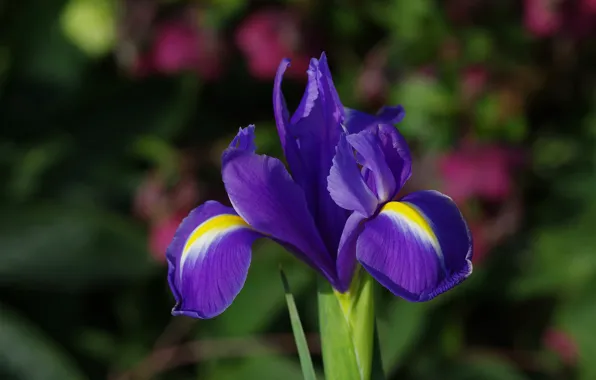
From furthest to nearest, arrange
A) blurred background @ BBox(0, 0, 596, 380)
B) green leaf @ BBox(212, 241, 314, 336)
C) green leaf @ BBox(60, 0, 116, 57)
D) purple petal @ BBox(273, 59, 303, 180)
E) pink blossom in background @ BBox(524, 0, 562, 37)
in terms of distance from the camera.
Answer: green leaf @ BBox(60, 0, 116, 57) < green leaf @ BBox(212, 241, 314, 336) < blurred background @ BBox(0, 0, 596, 380) < pink blossom in background @ BBox(524, 0, 562, 37) < purple petal @ BBox(273, 59, 303, 180)

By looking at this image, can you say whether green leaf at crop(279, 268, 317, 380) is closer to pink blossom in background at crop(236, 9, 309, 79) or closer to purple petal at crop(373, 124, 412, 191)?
purple petal at crop(373, 124, 412, 191)

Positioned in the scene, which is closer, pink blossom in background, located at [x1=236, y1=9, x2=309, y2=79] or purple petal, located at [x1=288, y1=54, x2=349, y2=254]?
purple petal, located at [x1=288, y1=54, x2=349, y2=254]

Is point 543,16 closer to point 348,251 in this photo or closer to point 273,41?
point 273,41

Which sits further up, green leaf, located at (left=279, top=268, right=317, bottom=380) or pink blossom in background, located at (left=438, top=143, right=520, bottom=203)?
green leaf, located at (left=279, top=268, right=317, bottom=380)

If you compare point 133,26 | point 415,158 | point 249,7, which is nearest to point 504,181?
point 415,158

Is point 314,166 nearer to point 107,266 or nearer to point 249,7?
point 249,7

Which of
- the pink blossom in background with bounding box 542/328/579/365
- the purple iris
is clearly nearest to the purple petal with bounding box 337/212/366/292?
the purple iris

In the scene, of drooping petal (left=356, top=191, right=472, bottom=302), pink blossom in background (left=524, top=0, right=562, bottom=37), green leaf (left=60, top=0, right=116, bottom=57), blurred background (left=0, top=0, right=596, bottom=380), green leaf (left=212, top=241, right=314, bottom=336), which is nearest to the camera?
drooping petal (left=356, top=191, right=472, bottom=302)
